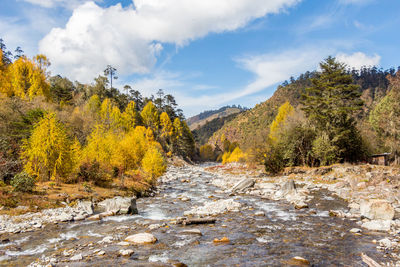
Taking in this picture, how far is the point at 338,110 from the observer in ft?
130

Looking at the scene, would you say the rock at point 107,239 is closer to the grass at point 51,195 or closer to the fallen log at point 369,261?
the grass at point 51,195

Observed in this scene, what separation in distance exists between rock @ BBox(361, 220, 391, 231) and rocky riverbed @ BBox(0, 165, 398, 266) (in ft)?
0.40

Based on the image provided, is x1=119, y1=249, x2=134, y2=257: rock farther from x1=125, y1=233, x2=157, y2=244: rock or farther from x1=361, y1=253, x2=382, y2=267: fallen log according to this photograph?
x1=361, y1=253, x2=382, y2=267: fallen log

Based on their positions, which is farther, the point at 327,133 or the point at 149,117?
the point at 149,117

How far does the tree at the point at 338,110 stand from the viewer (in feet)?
130

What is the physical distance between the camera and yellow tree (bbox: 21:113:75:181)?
70.6 ft

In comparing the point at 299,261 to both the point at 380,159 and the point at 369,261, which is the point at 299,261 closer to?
the point at 369,261

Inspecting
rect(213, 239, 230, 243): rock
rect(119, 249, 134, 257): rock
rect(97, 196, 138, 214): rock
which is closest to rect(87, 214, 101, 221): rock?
rect(97, 196, 138, 214): rock

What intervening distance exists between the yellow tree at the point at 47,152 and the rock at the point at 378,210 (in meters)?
25.1

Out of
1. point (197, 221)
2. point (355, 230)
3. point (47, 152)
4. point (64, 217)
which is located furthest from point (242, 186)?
point (47, 152)

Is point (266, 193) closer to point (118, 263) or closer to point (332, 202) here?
point (332, 202)

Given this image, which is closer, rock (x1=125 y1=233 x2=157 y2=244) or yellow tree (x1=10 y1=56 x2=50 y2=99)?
rock (x1=125 y1=233 x2=157 y2=244)

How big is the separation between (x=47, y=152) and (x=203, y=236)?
17.4 m

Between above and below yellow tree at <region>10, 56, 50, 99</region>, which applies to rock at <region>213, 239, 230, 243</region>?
below
